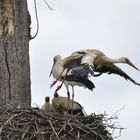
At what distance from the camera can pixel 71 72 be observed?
776 inches

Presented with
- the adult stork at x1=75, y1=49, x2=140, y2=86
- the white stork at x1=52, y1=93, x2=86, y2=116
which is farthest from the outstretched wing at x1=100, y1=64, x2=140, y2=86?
the white stork at x1=52, y1=93, x2=86, y2=116

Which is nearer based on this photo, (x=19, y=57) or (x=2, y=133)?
(x=2, y=133)

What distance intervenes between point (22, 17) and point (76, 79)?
0.96m

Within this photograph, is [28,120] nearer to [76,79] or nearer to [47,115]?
[47,115]

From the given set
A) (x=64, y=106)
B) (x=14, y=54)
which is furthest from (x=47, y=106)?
(x=14, y=54)

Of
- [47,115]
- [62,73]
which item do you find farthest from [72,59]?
[47,115]

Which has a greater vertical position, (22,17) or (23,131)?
(22,17)

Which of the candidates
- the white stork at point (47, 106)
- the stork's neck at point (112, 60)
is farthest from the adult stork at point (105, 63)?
the white stork at point (47, 106)

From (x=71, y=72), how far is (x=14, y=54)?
703 millimetres

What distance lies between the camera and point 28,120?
18531 millimetres

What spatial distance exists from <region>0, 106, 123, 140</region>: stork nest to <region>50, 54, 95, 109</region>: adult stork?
2.24ft

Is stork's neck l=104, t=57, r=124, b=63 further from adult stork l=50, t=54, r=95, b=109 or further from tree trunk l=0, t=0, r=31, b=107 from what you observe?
tree trunk l=0, t=0, r=31, b=107

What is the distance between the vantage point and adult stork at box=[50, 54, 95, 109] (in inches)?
765

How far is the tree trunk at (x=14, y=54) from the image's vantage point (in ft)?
63.7
